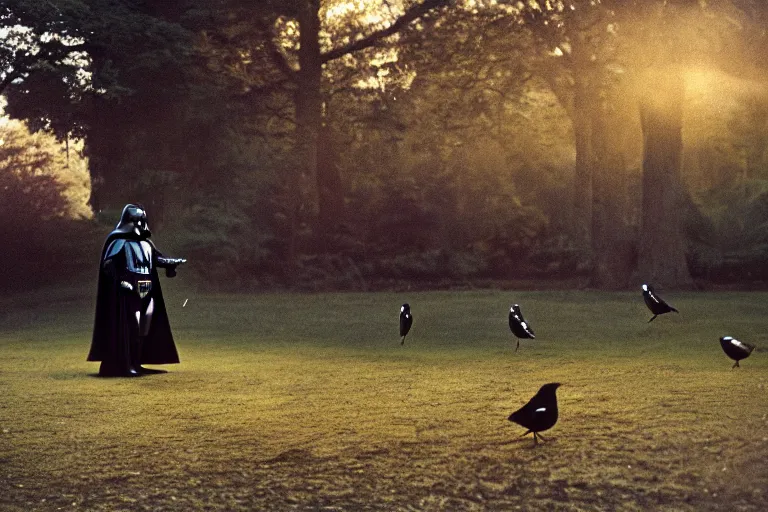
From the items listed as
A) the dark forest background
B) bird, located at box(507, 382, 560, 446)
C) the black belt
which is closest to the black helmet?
the black belt

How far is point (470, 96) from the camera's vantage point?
116 ft

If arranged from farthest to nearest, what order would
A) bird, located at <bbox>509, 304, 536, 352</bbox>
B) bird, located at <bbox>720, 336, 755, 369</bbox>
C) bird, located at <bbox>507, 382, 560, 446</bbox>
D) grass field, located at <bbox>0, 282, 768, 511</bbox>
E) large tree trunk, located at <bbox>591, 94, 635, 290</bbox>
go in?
large tree trunk, located at <bbox>591, 94, 635, 290</bbox>
bird, located at <bbox>509, 304, 536, 352</bbox>
bird, located at <bbox>720, 336, 755, 369</bbox>
bird, located at <bbox>507, 382, 560, 446</bbox>
grass field, located at <bbox>0, 282, 768, 511</bbox>


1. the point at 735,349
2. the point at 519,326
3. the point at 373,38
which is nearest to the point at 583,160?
the point at 373,38

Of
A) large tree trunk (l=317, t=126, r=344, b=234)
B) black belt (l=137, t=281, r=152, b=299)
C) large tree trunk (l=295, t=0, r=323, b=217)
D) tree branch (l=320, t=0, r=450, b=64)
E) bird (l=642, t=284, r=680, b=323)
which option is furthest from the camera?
large tree trunk (l=317, t=126, r=344, b=234)

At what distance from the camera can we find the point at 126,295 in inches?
602

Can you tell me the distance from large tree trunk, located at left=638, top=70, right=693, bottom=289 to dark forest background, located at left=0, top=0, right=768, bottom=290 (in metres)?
0.05

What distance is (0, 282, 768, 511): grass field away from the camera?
8.54 m

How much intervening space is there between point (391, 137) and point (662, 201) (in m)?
9.25

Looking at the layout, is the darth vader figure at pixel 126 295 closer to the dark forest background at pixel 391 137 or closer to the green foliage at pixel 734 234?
the dark forest background at pixel 391 137

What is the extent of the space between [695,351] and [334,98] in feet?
71.6

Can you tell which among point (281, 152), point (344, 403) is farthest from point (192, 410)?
point (281, 152)

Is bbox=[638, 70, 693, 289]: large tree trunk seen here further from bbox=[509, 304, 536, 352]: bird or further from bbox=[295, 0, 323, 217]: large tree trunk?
bbox=[509, 304, 536, 352]: bird

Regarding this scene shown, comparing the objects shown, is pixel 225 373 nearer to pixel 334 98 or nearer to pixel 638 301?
pixel 638 301

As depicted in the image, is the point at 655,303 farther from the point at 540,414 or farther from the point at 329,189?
the point at 329,189
